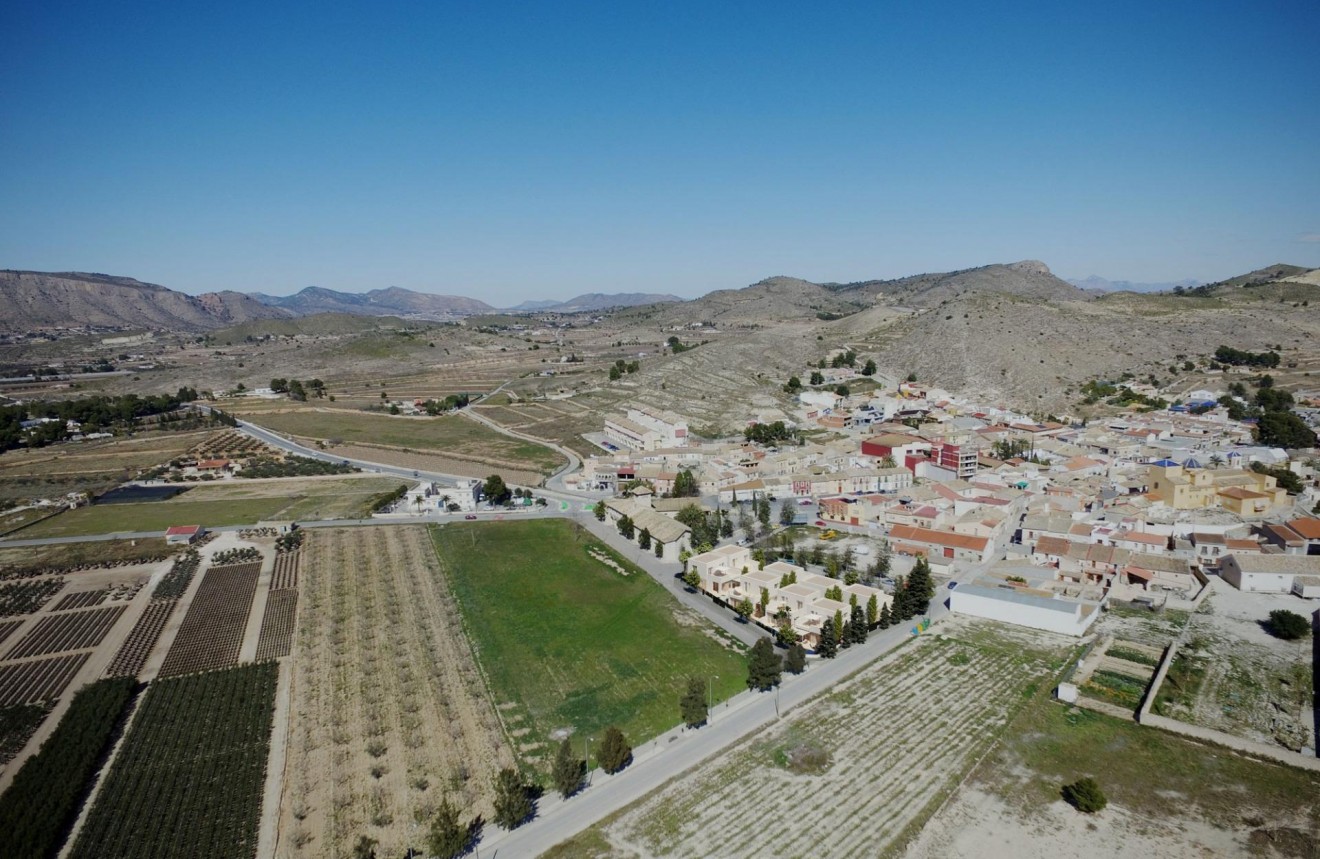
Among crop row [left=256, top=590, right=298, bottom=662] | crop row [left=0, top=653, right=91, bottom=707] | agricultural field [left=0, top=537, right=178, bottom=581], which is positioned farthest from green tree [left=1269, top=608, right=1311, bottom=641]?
agricultural field [left=0, top=537, right=178, bottom=581]

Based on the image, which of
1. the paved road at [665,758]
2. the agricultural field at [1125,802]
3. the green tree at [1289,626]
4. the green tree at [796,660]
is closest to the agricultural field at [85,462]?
the paved road at [665,758]

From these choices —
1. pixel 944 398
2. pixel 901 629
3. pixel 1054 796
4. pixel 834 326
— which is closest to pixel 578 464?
pixel 901 629

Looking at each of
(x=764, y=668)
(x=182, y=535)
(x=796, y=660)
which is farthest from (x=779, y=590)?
(x=182, y=535)

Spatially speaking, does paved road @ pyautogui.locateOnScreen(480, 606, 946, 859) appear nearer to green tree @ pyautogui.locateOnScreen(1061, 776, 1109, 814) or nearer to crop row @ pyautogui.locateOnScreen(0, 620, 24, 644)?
green tree @ pyautogui.locateOnScreen(1061, 776, 1109, 814)

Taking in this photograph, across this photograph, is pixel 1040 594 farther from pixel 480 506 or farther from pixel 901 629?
pixel 480 506

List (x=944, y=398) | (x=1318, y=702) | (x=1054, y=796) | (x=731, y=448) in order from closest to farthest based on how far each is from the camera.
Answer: (x=1054, y=796) → (x=1318, y=702) → (x=731, y=448) → (x=944, y=398)

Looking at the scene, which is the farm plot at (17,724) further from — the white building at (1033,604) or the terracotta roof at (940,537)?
the terracotta roof at (940,537)

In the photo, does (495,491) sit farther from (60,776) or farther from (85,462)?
(85,462)
